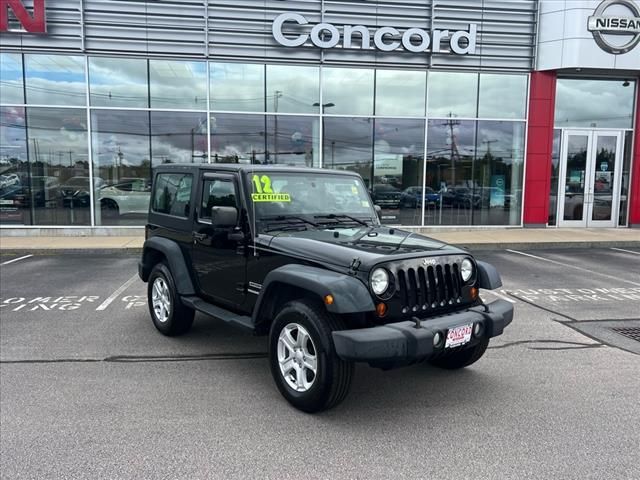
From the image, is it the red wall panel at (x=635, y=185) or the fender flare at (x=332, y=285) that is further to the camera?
the red wall panel at (x=635, y=185)

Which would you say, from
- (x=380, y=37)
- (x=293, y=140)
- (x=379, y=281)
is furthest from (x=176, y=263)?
(x=380, y=37)

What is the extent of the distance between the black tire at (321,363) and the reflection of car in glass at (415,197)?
12.7m

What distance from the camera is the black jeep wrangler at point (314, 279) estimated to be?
3.69 m

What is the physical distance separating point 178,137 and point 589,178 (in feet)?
42.4

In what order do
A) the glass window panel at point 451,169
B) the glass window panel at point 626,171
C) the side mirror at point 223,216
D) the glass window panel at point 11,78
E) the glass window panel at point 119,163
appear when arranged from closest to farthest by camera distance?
1. the side mirror at point 223,216
2. the glass window panel at point 11,78
3. the glass window panel at point 119,163
4. the glass window panel at point 451,169
5. the glass window panel at point 626,171

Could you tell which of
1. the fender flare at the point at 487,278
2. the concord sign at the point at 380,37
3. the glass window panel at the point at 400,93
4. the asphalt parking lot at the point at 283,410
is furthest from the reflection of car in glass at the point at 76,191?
the fender flare at the point at 487,278

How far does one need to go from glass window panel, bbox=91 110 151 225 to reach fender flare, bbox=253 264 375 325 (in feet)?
40.5

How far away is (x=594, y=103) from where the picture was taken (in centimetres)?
1664

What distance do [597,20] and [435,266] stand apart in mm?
14674

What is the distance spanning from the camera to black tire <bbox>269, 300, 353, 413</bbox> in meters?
3.69

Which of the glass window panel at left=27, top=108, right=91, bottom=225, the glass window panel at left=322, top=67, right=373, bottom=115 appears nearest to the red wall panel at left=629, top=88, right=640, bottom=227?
the glass window panel at left=322, top=67, right=373, bottom=115

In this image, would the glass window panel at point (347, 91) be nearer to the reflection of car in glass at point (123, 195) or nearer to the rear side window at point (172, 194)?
the reflection of car in glass at point (123, 195)

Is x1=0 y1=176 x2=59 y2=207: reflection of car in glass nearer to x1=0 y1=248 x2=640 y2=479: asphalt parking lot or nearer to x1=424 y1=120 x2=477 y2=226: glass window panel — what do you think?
x1=0 y1=248 x2=640 y2=479: asphalt parking lot

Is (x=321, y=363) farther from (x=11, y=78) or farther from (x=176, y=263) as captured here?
(x=11, y=78)
